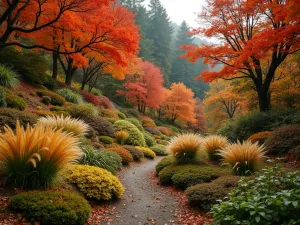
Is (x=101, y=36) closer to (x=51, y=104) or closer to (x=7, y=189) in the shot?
(x=51, y=104)

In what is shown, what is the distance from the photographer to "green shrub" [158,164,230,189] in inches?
242

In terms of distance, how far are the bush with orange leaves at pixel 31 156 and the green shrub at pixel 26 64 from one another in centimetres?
1069

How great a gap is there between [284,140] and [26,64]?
45.9 feet

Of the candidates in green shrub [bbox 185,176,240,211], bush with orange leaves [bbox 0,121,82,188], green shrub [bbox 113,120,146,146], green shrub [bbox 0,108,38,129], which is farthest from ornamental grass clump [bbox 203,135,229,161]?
green shrub [bbox 113,120,146,146]

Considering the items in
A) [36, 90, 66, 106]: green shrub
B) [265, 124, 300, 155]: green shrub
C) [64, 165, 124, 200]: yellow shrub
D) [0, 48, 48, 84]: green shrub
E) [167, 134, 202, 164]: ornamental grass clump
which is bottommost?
[64, 165, 124, 200]: yellow shrub

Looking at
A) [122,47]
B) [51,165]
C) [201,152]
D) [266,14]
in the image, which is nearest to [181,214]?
[51,165]

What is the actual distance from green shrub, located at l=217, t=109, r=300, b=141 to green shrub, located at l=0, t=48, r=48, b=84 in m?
11.8

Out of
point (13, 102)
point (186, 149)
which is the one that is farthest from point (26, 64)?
point (186, 149)

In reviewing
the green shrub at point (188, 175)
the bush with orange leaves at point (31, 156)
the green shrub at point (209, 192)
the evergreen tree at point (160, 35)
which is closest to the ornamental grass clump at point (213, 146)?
the green shrub at point (188, 175)

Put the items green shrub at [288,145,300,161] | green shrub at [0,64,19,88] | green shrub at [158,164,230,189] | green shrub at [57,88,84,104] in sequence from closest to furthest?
green shrub at [158,164,230,189]
green shrub at [288,145,300,161]
green shrub at [0,64,19,88]
green shrub at [57,88,84,104]

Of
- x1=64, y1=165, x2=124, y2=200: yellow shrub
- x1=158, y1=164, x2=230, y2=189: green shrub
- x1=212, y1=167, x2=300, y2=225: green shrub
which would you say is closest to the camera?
x1=212, y1=167, x2=300, y2=225: green shrub

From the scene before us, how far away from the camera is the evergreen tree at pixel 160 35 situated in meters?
45.2

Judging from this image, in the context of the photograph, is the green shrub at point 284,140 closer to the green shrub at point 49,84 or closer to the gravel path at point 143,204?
the gravel path at point 143,204

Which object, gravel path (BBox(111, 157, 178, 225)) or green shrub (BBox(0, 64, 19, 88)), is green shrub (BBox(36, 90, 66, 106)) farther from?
gravel path (BBox(111, 157, 178, 225))
